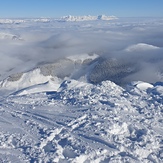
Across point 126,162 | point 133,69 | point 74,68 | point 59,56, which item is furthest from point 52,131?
point 59,56

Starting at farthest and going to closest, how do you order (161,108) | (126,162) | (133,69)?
1. (133,69)
2. (161,108)
3. (126,162)

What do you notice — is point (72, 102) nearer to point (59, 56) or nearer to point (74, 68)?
point (74, 68)

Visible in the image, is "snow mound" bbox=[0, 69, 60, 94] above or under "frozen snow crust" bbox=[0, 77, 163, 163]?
under

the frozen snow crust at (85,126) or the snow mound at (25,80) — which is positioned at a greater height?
the frozen snow crust at (85,126)

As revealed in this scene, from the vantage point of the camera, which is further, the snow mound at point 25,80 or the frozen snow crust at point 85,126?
the snow mound at point 25,80

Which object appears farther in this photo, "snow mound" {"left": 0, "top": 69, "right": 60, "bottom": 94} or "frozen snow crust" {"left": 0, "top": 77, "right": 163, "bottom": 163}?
"snow mound" {"left": 0, "top": 69, "right": 60, "bottom": 94}

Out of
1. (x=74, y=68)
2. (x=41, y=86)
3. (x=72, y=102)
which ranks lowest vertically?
(x=74, y=68)

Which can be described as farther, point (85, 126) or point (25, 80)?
point (25, 80)

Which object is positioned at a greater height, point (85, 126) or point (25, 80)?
point (85, 126)
